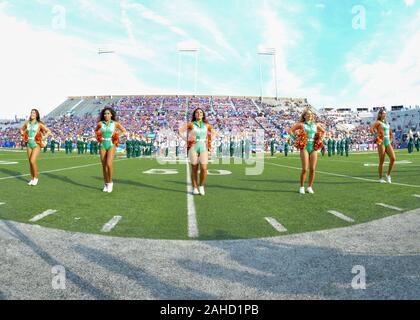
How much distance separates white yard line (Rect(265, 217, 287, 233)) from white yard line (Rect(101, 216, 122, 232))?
2115 millimetres

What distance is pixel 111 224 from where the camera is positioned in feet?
15.3

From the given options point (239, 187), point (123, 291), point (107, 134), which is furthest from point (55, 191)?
point (123, 291)

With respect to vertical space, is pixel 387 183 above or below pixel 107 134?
below

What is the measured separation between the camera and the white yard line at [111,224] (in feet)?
14.4

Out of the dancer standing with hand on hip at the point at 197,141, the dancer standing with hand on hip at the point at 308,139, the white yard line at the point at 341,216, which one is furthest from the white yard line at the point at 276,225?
the dancer standing with hand on hip at the point at 308,139

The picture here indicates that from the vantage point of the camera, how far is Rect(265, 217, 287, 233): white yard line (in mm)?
4421

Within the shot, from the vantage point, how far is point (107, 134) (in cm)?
814

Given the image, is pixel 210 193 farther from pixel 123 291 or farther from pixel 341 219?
pixel 123 291

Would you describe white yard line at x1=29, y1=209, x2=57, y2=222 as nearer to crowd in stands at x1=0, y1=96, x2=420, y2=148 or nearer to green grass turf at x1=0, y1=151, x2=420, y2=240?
green grass turf at x1=0, y1=151, x2=420, y2=240

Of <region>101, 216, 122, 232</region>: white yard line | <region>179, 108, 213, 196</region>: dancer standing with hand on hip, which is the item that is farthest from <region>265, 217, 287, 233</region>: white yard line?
<region>179, 108, 213, 196</region>: dancer standing with hand on hip

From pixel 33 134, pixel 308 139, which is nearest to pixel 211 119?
pixel 33 134

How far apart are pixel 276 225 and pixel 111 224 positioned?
2.22 metres

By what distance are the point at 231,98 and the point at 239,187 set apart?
67.9m
